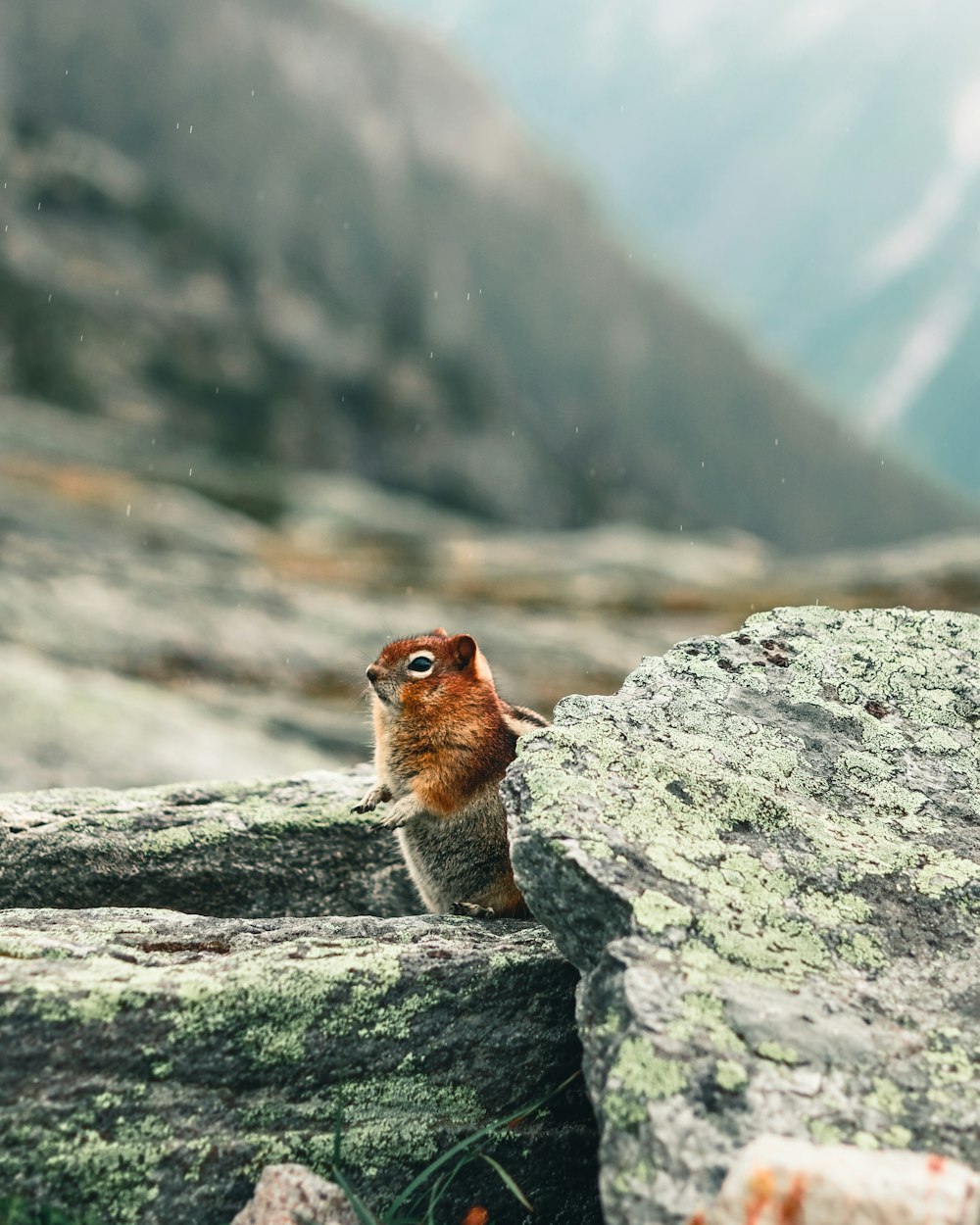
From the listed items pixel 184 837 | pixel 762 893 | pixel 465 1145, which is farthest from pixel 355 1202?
pixel 184 837

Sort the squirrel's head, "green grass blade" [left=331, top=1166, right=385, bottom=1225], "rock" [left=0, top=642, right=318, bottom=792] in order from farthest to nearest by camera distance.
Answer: "rock" [left=0, top=642, right=318, bottom=792]
the squirrel's head
"green grass blade" [left=331, top=1166, right=385, bottom=1225]

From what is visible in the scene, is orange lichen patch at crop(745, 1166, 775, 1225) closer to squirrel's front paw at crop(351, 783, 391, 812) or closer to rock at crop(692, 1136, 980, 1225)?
rock at crop(692, 1136, 980, 1225)

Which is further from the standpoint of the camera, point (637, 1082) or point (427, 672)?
point (427, 672)

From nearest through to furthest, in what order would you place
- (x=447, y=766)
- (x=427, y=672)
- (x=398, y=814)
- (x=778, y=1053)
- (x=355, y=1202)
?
(x=778, y=1053) → (x=355, y=1202) → (x=398, y=814) → (x=447, y=766) → (x=427, y=672)

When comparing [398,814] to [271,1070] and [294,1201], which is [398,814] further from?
[294,1201]

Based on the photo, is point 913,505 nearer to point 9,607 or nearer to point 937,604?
point 937,604

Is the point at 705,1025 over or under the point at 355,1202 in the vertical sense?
over

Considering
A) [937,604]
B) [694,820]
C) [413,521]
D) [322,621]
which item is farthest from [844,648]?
[413,521]

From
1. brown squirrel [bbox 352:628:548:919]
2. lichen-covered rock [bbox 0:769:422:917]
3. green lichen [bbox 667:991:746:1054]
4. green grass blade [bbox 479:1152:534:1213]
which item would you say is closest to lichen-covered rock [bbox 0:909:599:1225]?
green grass blade [bbox 479:1152:534:1213]
